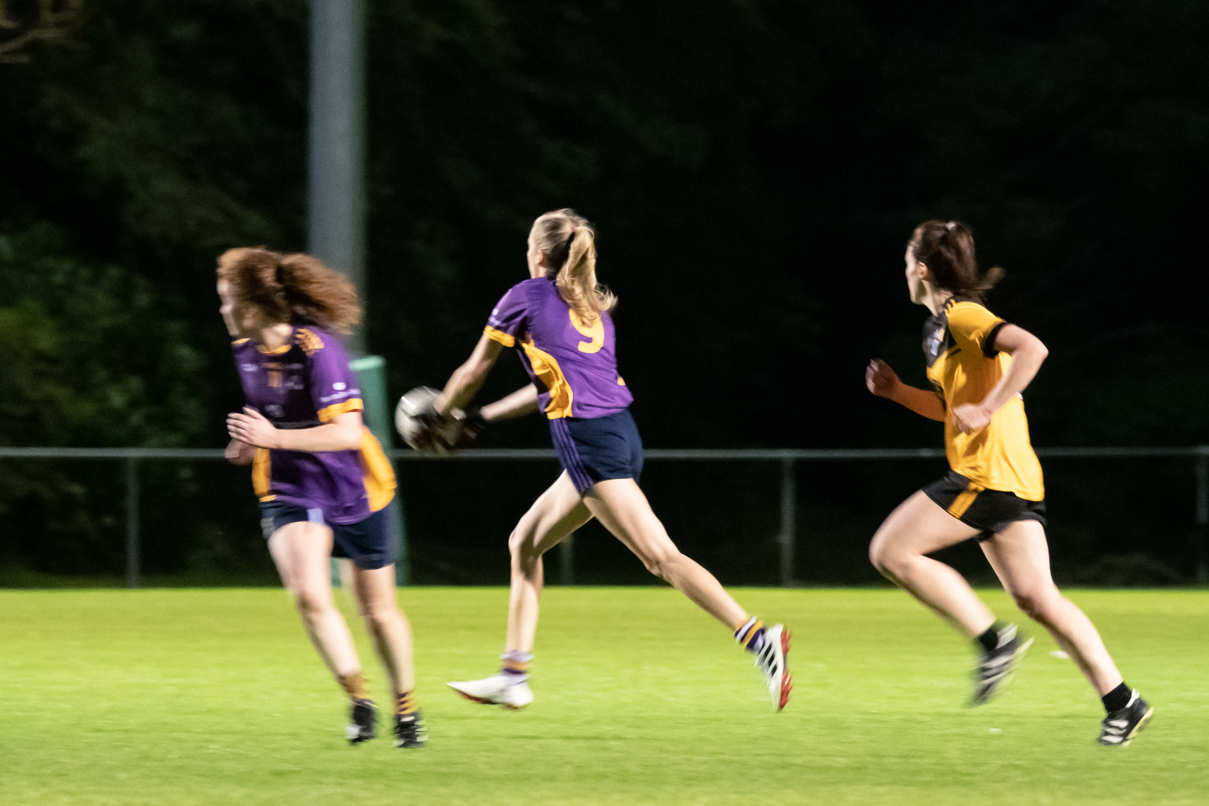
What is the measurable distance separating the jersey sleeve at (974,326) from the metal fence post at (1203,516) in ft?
39.7

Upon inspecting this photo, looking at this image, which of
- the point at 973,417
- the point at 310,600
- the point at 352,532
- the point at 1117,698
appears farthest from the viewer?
the point at 1117,698

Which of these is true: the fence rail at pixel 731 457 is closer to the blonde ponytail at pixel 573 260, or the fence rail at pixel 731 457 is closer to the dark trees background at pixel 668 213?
the dark trees background at pixel 668 213

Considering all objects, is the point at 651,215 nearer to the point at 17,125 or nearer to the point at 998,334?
the point at 17,125

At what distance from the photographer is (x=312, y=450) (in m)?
7.07

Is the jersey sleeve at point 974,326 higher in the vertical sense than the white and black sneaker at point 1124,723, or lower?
higher

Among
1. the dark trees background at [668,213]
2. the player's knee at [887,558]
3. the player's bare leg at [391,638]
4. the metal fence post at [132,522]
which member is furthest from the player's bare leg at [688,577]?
the dark trees background at [668,213]

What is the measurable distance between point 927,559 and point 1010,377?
916 mm

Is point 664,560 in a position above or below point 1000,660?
above

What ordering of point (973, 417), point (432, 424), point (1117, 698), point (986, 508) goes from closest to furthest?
point (973, 417) < point (1117, 698) < point (986, 508) < point (432, 424)

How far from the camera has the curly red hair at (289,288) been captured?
716 cm

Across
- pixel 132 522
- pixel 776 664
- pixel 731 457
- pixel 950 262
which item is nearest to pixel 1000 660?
pixel 776 664

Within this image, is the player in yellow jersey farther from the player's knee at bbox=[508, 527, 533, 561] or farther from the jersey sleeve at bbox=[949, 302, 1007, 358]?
the player's knee at bbox=[508, 527, 533, 561]

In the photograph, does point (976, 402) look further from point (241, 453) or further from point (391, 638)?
point (241, 453)

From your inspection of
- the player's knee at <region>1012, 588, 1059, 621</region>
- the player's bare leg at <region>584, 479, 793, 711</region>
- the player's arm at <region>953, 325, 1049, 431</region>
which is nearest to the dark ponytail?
the player's arm at <region>953, 325, 1049, 431</region>
